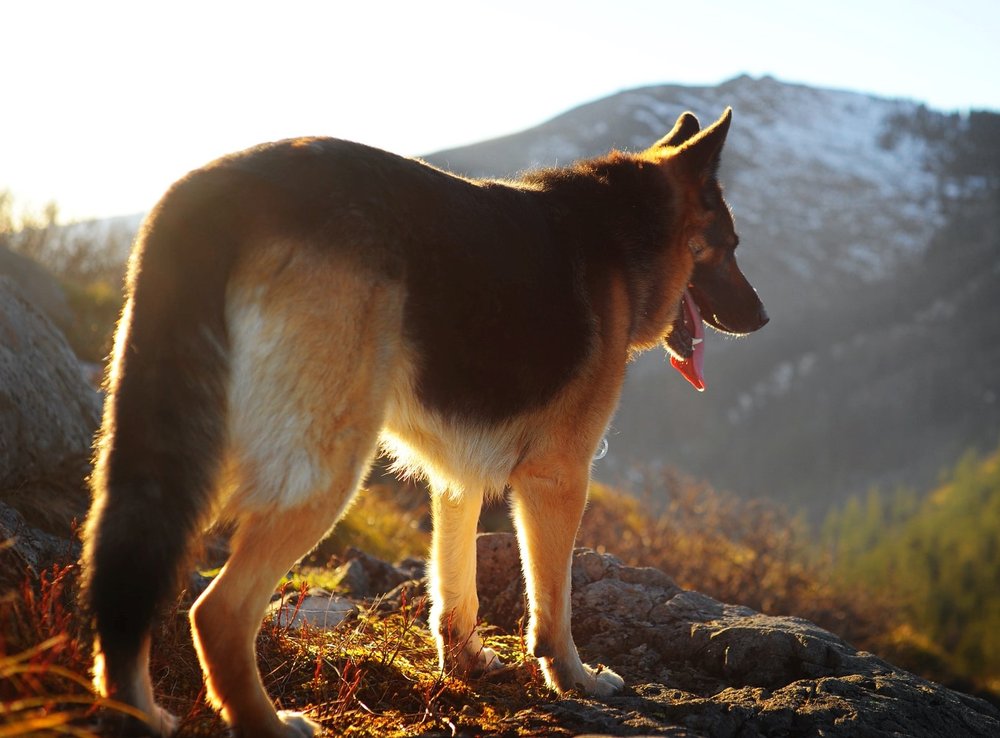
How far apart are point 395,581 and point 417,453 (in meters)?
2.36

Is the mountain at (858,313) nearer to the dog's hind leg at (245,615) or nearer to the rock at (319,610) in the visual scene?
the rock at (319,610)

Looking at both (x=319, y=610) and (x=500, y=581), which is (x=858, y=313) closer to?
(x=500, y=581)

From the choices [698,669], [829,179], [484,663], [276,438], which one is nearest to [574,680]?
[484,663]

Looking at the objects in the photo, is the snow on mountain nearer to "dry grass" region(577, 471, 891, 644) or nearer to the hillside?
the hillside

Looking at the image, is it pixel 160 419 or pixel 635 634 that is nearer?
pixel 160 419

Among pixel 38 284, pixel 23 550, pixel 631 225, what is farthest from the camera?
pixel 38 284

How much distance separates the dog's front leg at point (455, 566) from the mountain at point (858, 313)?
214ft

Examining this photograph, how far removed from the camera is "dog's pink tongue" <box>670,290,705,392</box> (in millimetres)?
4766

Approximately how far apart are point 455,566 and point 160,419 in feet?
6.69

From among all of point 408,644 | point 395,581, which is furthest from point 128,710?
point 395,581

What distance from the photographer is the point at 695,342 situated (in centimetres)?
485

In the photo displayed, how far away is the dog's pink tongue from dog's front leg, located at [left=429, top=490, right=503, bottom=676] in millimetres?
1555

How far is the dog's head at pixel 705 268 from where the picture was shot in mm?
4520

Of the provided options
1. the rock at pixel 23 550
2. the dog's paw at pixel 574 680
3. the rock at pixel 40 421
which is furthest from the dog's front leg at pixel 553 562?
the rock at pixel 40 421
